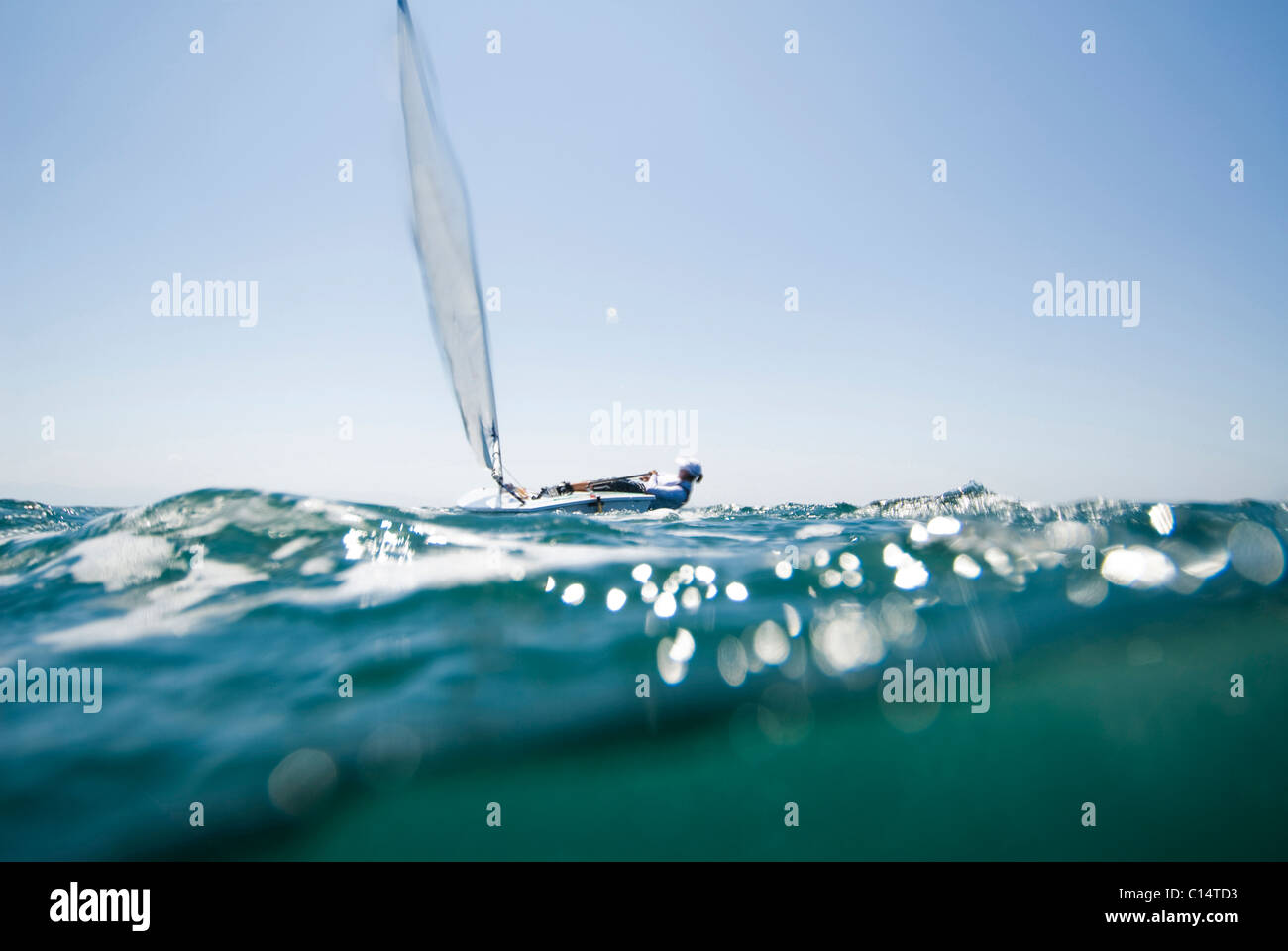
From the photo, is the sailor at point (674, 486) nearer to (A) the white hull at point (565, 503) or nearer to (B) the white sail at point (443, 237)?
(A) the white hull at point (565, 503)

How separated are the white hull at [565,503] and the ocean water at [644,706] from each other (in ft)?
45.8

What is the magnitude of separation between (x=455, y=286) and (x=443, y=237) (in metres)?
1.69

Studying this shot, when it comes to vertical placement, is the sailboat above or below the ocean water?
above

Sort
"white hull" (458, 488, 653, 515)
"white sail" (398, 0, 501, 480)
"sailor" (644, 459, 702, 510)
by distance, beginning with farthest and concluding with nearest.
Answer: "sailor" (644, 459, 702, 510), "white hull" (458, 488, 653, 515), "white sail" (398, 0, 501, 480)

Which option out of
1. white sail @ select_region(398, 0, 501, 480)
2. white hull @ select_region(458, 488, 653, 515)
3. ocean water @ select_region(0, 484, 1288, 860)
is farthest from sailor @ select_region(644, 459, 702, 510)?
ocean water @ select_region(0, 484, 1288, 860)

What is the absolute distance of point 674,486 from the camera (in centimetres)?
2392

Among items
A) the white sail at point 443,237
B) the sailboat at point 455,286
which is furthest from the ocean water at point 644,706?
the white sail at point 443,237

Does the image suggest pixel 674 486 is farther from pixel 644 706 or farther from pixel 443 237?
pixel 644 706

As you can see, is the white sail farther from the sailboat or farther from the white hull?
the white hull

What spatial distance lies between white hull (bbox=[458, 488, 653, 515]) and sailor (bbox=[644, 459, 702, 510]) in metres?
0.94

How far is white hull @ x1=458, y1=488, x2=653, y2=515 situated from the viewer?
64.8 ft

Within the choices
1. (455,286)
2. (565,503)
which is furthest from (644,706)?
(455,286)

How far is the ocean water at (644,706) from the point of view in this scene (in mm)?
2354
